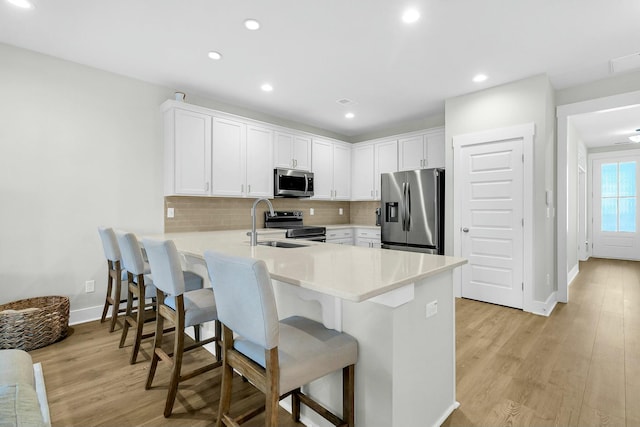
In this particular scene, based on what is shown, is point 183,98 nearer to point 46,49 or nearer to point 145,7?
point 46,49

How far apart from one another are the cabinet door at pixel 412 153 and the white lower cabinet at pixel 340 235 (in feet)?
4.59

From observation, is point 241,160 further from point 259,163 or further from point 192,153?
point 192,153

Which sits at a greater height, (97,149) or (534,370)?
(97,149)

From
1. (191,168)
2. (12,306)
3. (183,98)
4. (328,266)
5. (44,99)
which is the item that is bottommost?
(12,306)

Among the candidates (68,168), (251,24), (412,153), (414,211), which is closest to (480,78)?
(412,153)

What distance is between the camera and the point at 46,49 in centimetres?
287

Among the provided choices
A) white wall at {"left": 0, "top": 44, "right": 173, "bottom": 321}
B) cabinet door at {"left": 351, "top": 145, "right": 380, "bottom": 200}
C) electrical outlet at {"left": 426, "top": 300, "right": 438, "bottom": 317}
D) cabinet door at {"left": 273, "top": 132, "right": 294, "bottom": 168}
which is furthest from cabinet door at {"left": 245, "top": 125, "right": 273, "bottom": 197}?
electrical outlet at {"left": 426, "top": 300, "right": 438, "bottom": 317}

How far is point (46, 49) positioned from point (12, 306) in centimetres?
235

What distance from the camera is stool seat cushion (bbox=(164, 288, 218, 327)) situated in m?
1.84

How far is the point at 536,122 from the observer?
11.1 feet

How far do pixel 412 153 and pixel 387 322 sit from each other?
4.02 metres

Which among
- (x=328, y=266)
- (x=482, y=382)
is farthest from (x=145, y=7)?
(x=482, y=382)

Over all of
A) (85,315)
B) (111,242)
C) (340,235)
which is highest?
(111,242)

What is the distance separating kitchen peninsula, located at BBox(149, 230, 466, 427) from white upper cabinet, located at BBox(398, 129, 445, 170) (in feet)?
10.6
